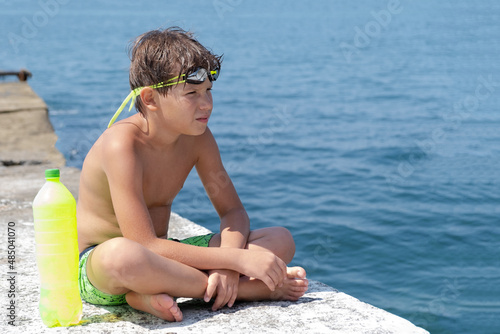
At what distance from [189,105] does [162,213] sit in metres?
0.60

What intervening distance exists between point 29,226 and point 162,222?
1.55m

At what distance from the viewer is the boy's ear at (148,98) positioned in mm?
3086

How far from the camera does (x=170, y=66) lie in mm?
3018

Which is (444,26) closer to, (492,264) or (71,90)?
(71,90)

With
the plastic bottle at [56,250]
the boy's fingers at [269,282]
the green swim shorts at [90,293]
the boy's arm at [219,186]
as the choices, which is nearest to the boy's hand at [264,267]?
the boy's fingers at [269,282]

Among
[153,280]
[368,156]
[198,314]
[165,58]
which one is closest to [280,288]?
[198,314]

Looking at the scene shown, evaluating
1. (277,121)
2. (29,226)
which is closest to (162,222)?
(29,226)

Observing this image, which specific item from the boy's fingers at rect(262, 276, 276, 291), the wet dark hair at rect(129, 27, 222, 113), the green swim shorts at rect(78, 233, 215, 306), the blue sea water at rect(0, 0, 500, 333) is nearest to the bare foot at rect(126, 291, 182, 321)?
the green swim shorts at rect(78, 233, 215, 306)

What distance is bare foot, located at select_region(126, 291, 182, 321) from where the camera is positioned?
9.46 feet

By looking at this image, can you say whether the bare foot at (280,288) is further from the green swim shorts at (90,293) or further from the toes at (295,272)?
the green swim shorts at (90,293)

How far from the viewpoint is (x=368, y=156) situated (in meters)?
9.81

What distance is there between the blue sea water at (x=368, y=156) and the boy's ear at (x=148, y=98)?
588mm

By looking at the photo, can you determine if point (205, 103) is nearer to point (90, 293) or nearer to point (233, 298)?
point (233, 298)

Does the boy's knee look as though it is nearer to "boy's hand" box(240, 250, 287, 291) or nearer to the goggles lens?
"boy's hand" box(240, 250, 287, 291)
